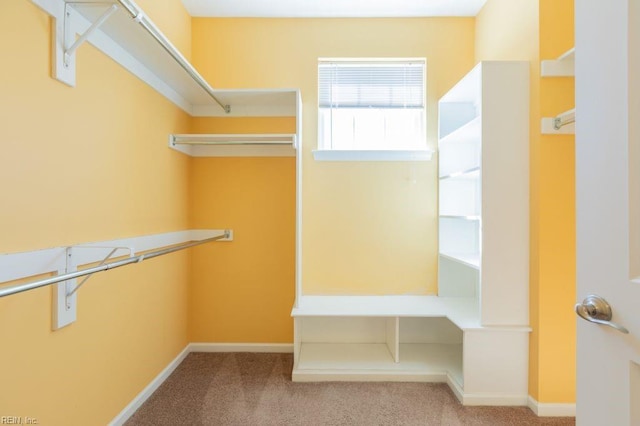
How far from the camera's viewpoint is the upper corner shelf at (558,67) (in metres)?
2.08

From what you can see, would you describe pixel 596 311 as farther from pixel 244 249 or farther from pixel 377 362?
pixel 244 249

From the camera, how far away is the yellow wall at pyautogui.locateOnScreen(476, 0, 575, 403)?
2.08m

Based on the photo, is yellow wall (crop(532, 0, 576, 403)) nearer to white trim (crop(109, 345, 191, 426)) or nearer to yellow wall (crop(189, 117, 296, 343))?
yellow wall (crop(189, 117, 296, 343))

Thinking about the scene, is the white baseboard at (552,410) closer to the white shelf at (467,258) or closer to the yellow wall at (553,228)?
the yellow wall at (553,228)

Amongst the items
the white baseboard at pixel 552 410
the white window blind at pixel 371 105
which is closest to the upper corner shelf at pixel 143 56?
the white window blind at pixel 371 105

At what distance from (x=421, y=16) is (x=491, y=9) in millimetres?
545

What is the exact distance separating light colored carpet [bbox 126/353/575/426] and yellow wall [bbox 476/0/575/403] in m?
0.31

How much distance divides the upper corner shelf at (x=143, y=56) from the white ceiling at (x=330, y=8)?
0.75 m

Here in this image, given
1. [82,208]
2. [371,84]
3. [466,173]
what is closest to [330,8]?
[371,84]

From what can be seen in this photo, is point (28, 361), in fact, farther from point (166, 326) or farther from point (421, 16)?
point (421, 16)

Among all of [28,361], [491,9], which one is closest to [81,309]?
[28,361]

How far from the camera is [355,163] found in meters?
2.96

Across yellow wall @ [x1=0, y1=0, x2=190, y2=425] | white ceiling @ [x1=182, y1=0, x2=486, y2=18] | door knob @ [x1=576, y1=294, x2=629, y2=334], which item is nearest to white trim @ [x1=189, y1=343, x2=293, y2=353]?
yellow wall @ [x1=0, y1=0, x2=190, y2=425]

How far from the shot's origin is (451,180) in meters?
2.91
